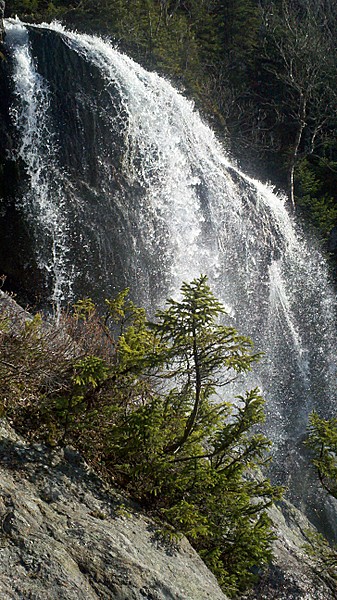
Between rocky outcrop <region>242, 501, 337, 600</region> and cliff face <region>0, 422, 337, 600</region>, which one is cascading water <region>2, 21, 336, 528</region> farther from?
cliff face <region>0, 422, 337, 600</region>

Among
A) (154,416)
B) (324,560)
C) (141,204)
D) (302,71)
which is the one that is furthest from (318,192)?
(154,416)

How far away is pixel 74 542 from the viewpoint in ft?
10.6

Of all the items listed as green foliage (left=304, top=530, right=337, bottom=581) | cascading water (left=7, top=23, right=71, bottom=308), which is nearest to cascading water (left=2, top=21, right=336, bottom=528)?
cascading water (left=7, top=23, right=71, bottom=308)

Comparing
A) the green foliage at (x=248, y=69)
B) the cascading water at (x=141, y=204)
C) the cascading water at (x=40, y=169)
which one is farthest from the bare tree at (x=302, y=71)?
the cascading water at (x=40, y=169)

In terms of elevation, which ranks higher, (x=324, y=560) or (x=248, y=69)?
(x=248, y=69)

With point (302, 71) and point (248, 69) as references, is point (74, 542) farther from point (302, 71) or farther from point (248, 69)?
point (248, 69)

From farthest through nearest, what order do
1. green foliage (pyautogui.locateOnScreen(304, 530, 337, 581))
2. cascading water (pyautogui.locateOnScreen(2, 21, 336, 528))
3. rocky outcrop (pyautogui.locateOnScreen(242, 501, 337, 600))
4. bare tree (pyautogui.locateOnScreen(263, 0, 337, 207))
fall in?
bare tree (pyautogui.locateOnScreen(263, 0, 337, 207)), cascading water (pyautogui.locateOnScreen(2, 21, 336, 528)), green foliage (pyautogui.locateOnScreen(304, 530, 337, 581)), rocky outcrop (pyautogui.locateOnScreen(242, 501, 337, 600))

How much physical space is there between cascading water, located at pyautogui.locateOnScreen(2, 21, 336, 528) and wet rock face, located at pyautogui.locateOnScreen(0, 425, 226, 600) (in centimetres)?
711

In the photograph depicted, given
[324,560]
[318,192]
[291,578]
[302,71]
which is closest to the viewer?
[291,578]

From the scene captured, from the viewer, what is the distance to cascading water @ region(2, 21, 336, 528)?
11.0 m

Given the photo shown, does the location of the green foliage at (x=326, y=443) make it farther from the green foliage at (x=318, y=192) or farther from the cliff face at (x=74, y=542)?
the green foliage at (x=318, y=192)

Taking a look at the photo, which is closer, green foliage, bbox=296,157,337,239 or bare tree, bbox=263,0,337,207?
green foliage, bbox=296,157,337,239

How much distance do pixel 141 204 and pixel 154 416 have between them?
8.55 meters

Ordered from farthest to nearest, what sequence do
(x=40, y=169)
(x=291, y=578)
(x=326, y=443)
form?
1. (x=40, y=169)
2. (x=326, y=443)
3. (x=291, y=578)
